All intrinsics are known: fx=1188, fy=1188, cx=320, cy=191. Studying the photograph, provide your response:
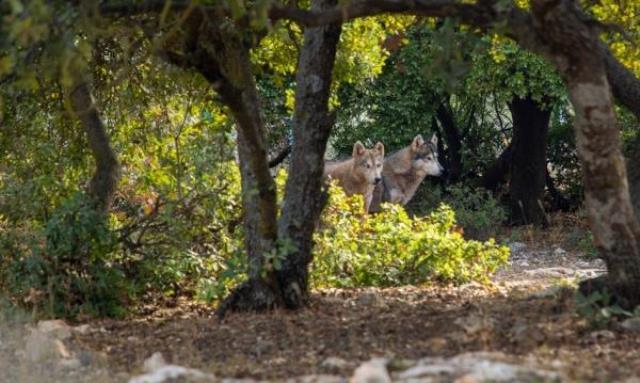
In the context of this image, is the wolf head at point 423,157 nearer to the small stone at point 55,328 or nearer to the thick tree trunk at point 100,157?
the thick tree trunk at point 100,157

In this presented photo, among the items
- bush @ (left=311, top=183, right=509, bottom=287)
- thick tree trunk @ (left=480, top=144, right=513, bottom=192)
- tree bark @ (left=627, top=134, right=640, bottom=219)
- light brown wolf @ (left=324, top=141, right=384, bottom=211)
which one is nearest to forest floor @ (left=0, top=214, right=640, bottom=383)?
bush @ (left=311, top=183, right=509, bottom=287)

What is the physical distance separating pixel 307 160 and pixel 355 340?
6.57 feet

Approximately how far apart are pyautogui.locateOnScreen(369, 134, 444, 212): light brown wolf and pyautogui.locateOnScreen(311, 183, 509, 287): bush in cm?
740

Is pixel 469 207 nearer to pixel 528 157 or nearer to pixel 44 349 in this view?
pixel 528 157

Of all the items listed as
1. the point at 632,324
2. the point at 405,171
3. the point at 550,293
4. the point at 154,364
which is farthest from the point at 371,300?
the point at 405,171

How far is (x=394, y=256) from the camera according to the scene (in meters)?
13.3

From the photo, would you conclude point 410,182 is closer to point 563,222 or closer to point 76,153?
point 563,222

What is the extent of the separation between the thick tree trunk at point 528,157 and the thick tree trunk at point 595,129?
14268 millimetres

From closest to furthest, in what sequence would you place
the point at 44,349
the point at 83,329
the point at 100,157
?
the point at 44,349, the point at 83,329, the point at 100,157

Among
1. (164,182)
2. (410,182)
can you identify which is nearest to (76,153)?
(164,182)

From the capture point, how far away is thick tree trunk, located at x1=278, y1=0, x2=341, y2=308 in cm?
1015

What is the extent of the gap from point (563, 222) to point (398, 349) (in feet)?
50.3

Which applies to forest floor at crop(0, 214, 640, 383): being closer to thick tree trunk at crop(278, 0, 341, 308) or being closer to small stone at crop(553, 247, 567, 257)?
thick tree trunk at crop(278, 0, 341, 308)

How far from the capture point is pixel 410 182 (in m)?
21.4
